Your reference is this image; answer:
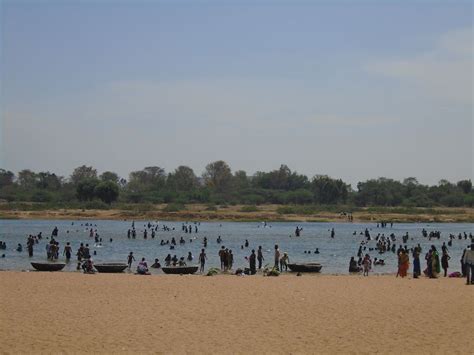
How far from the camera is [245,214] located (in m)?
131

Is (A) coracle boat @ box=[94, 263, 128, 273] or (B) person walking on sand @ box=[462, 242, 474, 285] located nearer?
(B) person walking on sand @ box=[462, 242, 474, 285]

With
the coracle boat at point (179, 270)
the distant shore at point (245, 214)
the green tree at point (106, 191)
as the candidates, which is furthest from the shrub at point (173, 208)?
the coracle boat at point (179, 270)

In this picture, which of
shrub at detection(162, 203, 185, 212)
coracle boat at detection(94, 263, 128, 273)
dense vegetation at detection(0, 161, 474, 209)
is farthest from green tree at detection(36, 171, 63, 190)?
coracle boat at detection(94, 263, 128, 273)

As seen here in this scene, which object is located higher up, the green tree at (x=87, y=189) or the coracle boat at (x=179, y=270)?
the green tree at (x=87, y=189)

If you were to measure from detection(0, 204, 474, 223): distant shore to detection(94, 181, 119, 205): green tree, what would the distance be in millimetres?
5070

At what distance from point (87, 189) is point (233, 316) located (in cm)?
12995

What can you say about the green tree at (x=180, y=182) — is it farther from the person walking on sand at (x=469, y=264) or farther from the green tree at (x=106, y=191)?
the person walking on sand at (x=469, y=264)

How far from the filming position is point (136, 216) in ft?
411

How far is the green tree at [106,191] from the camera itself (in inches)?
5605

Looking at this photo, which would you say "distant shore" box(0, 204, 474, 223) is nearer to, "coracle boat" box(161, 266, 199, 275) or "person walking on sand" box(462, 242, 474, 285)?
"coracle boat" box(161, 266, 199, 275)

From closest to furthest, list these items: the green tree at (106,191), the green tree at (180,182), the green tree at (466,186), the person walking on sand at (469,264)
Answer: the person walking on sand at (469,264)
the green tree at (106,191)
the green tree at (466,186)
the green tree at (180,182)

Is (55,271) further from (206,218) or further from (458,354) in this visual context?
(206,218)

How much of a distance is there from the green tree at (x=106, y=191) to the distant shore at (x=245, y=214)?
5.07m

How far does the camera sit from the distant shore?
124 m
